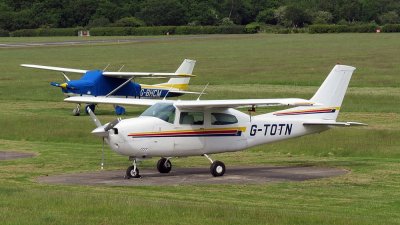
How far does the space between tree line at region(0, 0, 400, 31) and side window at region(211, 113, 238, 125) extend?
10427cm

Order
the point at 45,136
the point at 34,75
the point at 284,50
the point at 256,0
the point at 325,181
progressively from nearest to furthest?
the point at 325,181
the point at 45,136
the point at 34,75
the point at 284,50
the point at 256,0

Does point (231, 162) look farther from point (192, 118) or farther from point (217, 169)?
point (192, 118)

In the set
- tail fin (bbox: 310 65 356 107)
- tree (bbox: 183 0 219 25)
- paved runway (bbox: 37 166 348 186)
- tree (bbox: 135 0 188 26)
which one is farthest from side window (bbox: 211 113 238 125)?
tree (bbox: 183 0 219 25)

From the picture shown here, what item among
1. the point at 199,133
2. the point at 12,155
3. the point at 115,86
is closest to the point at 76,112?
the point at 115,86

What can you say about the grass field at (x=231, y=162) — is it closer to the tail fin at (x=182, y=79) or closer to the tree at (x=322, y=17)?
the tail fin at (x=182, y=79)

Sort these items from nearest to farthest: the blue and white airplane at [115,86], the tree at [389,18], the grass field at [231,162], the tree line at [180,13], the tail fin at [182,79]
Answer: the grass field at [231,162], the blue and white airplane at [115,86], the tail fin at [182,79], the tree line at [180,13], the tree at [389,18]

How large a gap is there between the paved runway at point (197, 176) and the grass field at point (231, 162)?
0.59 m

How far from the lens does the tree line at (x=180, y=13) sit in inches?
5079

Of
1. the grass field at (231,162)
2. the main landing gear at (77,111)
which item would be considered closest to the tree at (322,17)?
the grass field at (231,162)

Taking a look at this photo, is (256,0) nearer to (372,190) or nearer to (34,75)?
(34,75)

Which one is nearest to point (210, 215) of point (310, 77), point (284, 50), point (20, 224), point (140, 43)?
point (20, 224)

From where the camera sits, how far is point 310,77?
52.6m

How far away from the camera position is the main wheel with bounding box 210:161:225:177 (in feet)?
68.8

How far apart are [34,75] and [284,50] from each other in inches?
1011
